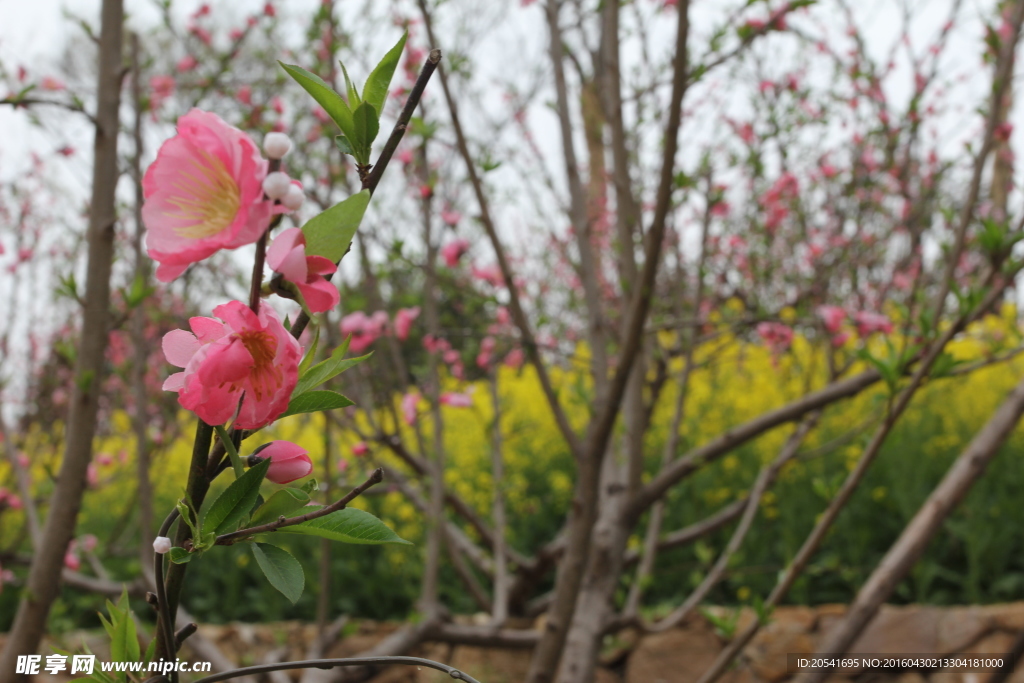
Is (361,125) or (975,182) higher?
(975,182)

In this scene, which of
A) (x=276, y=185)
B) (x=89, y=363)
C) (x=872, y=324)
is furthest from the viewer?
(x=872, y=324)

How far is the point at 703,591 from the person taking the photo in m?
2.66

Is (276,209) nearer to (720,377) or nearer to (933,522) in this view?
(933,522)

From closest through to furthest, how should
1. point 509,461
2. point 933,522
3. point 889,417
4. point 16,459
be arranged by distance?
point 889,417
point 933,522
point 16,459
point 509,461

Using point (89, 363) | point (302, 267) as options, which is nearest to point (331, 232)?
point (302, 267)

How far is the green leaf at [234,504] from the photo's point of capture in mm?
480

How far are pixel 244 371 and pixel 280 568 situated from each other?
144mm

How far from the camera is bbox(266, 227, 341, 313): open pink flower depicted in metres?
0.45

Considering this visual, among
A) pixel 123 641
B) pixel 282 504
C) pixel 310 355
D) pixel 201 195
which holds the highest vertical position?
pixel 201 195

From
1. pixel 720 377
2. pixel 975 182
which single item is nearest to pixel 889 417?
pixel 975 182

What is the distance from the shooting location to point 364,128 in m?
Result: 0.52

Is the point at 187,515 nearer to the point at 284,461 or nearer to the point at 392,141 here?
the point at 284,461

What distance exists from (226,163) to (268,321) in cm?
10

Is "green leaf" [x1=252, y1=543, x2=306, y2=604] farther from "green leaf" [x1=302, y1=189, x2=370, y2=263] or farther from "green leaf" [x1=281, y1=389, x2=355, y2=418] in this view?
"green leaf" [x1=302, y1=189, x2=370, y2=263]
